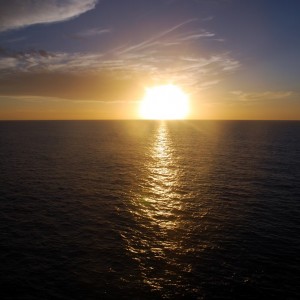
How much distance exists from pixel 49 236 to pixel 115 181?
35.8m

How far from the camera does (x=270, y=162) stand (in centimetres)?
10775

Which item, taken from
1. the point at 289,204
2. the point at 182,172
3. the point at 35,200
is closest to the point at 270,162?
the point at 182,172

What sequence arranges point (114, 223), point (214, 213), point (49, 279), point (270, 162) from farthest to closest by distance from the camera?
point (270, 162) < point (214, 213) < point (114, 223) < point (49, 279)

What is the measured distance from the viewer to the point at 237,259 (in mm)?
38719

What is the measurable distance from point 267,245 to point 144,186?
37412 millimetres

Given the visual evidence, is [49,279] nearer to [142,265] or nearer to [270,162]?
[142,265]

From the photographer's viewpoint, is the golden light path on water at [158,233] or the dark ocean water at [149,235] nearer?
the dark ocean water at [149,235]

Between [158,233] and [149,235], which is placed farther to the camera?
[158,233]

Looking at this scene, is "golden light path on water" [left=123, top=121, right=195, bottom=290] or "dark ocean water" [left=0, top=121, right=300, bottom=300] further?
"golden light path on water" [left=123, top=121, right=195, bottom=290]

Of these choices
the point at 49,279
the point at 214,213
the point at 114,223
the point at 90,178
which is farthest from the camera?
the point at 90,178

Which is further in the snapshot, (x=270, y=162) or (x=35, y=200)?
(x=270, y=162)

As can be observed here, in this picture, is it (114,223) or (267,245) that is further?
(114,223)

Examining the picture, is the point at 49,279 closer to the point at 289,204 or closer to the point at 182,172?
the point at 289,204

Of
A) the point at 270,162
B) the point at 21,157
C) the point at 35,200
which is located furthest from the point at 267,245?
the point at 21,157
